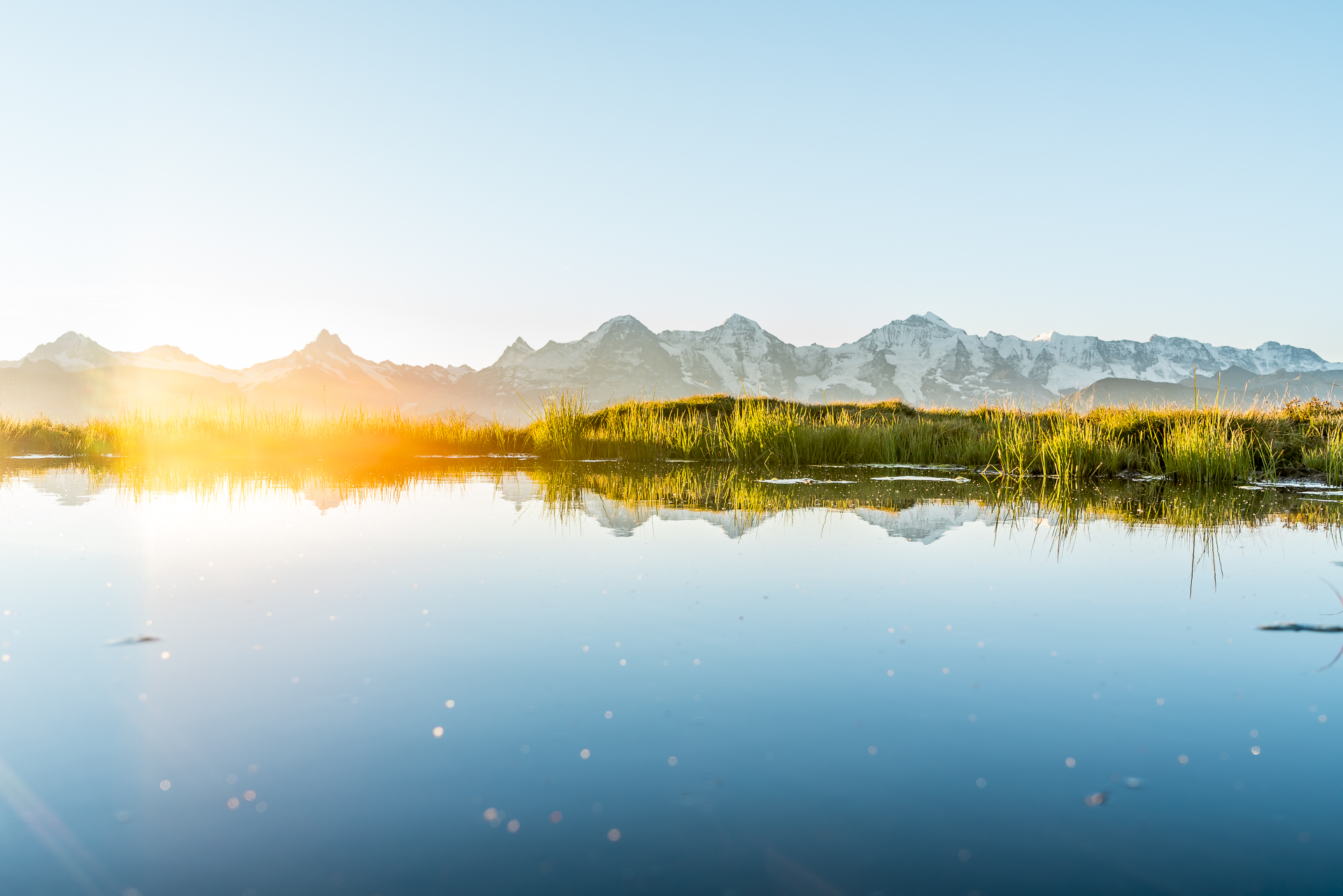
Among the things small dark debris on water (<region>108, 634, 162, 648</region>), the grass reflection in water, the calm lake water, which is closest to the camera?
the calm lake water

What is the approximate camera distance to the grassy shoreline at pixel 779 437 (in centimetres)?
1324

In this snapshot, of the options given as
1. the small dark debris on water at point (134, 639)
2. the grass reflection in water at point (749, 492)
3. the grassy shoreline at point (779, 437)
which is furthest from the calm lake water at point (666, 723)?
the grassy shoreline at point (779, 437)

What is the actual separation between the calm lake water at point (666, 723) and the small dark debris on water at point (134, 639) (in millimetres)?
34

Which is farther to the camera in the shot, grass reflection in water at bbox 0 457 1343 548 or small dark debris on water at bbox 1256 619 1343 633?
grass reflection in water at bbox 0 457 1343 548

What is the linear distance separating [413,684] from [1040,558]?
14.7ft

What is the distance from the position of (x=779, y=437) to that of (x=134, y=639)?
13641mm

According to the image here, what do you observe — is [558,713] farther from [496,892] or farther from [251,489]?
[251,489]

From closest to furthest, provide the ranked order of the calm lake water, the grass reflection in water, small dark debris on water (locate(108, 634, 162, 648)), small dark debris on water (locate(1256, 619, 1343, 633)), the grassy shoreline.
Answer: the calm lake water → small dark debris on water (locate(108, 634, 162, 648)) → small dark debris on water (locate(1256, 619, 1343, 633)) → the grass reflection in water → the grassy shoreline

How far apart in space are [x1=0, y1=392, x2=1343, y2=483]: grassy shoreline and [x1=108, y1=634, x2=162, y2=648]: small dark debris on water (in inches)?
484

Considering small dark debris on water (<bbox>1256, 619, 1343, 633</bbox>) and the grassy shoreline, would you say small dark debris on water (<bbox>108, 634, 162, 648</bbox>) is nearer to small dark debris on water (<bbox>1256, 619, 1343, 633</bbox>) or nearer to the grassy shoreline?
small dark debris on water (<bbox>1256, 619, 1343, 633</bbox>)

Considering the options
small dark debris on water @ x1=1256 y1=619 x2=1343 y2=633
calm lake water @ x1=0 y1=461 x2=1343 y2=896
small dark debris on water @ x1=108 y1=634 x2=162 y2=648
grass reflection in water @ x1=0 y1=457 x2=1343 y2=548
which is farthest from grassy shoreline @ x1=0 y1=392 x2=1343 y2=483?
small dark debris on water @ x1=108 y1=634 x2=162 y2=648

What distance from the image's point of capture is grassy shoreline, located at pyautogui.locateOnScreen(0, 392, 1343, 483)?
43.4 feet

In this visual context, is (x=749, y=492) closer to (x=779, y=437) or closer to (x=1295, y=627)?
(x=779, y=437)

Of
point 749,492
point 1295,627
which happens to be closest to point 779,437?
point 749,492
